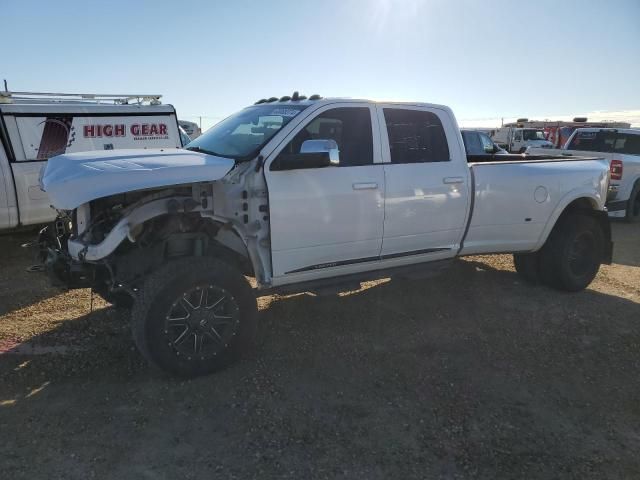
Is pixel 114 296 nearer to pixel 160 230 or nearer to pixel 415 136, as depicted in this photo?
pixel 160 230

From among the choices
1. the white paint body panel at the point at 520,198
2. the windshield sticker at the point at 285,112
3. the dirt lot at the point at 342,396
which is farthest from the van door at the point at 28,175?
the white paint body panel at the point at 520,198

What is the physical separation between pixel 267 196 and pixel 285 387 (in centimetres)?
141

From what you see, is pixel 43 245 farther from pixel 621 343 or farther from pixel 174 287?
pixel 621 343

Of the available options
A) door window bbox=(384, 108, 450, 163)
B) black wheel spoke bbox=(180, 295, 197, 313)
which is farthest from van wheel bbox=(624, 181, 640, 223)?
black wheel spoke bbox=(180, 295, 197, 313)

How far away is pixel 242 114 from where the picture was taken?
4.83 meters

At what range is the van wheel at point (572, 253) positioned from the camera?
5770mm

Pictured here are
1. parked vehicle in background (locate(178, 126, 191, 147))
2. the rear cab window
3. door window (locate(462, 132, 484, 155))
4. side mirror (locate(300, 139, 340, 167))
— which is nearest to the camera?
side mirror (locate(300, 139, 340, 167))

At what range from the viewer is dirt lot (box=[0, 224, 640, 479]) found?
2.91 metres

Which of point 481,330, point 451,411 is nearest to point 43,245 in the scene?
point 451,411

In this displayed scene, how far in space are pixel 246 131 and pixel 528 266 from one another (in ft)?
12.4

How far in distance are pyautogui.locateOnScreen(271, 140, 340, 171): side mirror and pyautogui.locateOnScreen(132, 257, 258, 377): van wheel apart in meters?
0.89

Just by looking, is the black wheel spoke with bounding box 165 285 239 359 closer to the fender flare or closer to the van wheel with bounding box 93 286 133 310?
the van wheel with bounding box 93 286 133 310

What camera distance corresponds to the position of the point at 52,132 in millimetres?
7355

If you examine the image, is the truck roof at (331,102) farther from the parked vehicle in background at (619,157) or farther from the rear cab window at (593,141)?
the rear cab window at (593,141)
